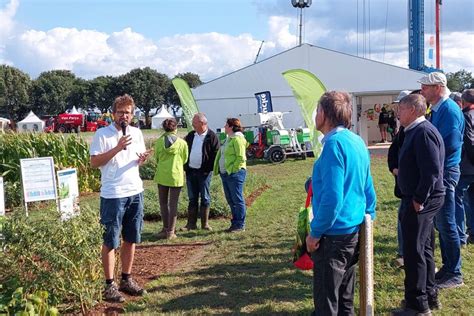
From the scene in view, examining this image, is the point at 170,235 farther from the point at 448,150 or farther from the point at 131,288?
the point at 448,150

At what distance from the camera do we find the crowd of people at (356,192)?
355 centimetres

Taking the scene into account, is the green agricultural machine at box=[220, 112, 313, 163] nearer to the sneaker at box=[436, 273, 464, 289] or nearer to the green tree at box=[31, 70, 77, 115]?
the sneaker at box=[436, 273, 464, 289]

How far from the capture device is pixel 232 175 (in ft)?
27.0

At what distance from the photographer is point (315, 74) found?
1078 inches

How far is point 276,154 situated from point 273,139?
77 centimetres

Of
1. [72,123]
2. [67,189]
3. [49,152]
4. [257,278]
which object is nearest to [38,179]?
[67,189]

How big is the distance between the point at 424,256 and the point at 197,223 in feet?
17.2

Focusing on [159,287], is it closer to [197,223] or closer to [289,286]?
[289,286]

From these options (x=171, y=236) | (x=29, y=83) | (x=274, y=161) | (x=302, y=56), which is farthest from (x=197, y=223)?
(x=29, y=83)

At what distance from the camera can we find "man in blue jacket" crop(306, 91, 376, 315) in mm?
3420

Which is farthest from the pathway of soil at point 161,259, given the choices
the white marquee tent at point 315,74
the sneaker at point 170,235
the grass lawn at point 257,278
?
the white marquee tent at point 315,74

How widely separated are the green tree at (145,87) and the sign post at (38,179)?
69.8 m

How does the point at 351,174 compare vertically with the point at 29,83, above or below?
below

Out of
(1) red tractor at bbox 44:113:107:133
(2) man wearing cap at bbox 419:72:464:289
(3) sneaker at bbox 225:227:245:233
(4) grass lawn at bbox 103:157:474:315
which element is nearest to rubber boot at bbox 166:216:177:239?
(4) grass lawn at bbox 103:157:474:315
